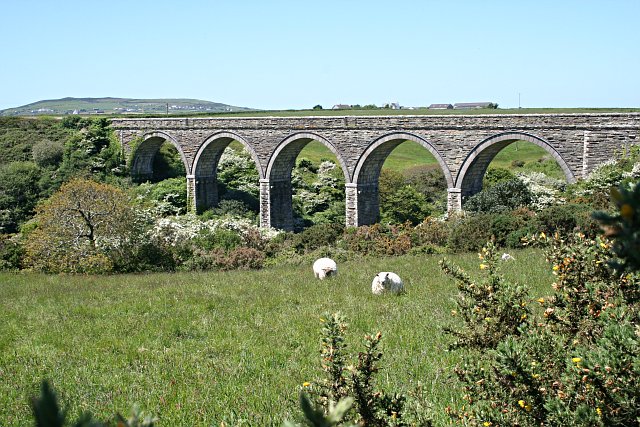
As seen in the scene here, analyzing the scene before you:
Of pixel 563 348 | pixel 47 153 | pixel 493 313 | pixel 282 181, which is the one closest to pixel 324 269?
pixel 493 313

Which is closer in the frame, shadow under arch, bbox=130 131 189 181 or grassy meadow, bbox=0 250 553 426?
grassy meadow, bbox=0 250 553 426

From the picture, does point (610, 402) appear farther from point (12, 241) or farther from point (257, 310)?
point (12, 241)

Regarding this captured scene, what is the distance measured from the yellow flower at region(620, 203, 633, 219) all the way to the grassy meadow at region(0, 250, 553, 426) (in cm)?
287

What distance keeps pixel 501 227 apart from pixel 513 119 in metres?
6.57

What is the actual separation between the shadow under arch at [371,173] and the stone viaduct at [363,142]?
0.04m

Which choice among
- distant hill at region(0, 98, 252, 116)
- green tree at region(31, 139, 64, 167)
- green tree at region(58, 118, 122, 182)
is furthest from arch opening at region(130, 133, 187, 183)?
distant hill at region(0, 98, 252, 116)

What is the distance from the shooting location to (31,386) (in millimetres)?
7535

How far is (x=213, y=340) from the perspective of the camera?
29.8 ft

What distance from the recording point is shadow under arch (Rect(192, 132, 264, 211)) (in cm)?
3328

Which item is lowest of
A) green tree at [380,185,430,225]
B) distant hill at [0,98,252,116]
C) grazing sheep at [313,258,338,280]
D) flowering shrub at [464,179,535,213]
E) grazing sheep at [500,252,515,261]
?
green tree at [380,185,430,225]

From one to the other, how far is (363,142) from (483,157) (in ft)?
17.2

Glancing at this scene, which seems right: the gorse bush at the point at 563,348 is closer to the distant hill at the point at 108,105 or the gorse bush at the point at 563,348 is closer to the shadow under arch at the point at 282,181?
the shadow under arch at the point at 282,181

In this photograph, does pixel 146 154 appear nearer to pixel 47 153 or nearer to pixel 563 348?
pixel 47 153

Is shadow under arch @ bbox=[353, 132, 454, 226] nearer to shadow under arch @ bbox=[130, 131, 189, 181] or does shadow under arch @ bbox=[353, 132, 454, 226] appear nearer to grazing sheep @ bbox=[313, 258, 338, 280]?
shadow under arch @ bbox=[130, 131, 189, 181]
